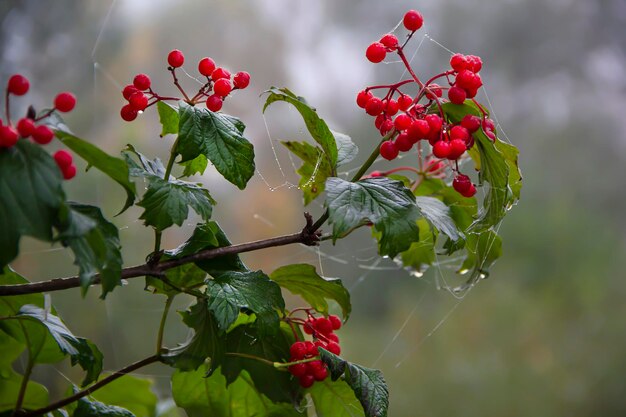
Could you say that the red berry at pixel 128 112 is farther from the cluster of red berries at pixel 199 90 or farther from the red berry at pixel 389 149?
the red berry at pixel 389 149

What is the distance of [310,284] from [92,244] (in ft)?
0.70

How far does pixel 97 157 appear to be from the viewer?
40cm

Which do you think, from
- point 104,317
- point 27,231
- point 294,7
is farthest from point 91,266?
point 294,7

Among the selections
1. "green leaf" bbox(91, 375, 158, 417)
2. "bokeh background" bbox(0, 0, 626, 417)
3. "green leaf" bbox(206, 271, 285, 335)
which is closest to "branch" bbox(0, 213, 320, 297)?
"green leaf" bbox(206, 271, 285, 335)

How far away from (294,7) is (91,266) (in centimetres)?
105

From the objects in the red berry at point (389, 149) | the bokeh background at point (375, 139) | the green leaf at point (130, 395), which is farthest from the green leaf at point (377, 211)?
the bokeh background at point (375, 139)

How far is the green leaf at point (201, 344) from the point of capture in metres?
0.49

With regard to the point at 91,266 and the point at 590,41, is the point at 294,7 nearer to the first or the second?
the point at 590,41

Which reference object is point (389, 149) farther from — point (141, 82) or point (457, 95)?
point (141, 82)

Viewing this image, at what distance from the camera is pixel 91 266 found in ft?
1.20

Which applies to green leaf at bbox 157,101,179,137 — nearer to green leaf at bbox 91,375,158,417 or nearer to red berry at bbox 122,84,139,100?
red berry at bbox 122,84,139,100

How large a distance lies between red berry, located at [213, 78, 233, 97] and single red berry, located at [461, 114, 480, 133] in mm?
157

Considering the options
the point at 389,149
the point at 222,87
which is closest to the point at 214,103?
the point at 222,87

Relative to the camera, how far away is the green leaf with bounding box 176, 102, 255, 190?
0.44m
